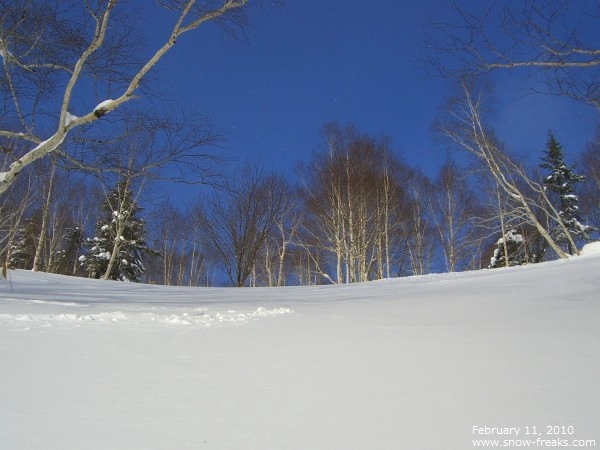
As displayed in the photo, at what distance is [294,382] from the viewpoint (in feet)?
5.93

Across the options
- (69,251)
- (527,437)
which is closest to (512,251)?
(527,437)

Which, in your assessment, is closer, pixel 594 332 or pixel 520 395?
pixel 520 395

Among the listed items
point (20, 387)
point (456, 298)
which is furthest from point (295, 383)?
point (456, 298)

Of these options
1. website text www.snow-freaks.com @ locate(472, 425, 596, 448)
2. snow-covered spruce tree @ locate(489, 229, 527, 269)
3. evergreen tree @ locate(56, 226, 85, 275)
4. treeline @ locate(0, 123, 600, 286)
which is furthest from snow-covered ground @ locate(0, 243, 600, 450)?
evergreen tree @ locate(56, 226, 85, 275)

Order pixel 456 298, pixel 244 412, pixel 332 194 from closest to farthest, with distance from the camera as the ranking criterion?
pixel 244 412, pixel 456 298, pixel 332 194

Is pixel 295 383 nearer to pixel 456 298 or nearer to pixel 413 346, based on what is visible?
pixel 413 346

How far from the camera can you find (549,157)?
2433cm

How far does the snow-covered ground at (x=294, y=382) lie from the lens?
1.33 meters

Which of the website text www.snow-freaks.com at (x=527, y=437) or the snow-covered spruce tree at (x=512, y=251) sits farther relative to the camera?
the snow-covered spruce tree at (x=512, y=251)

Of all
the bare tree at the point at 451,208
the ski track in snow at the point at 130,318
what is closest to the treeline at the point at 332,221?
the bare tree at the point at 451,208

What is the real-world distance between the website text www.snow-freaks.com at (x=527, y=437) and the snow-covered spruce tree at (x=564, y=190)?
81.7 ft

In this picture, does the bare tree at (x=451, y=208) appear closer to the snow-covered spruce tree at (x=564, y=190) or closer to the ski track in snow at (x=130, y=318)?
the snow-covered spruce tree at (x=564, y=190)

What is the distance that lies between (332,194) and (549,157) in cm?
1610

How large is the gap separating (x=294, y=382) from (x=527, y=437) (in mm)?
962
